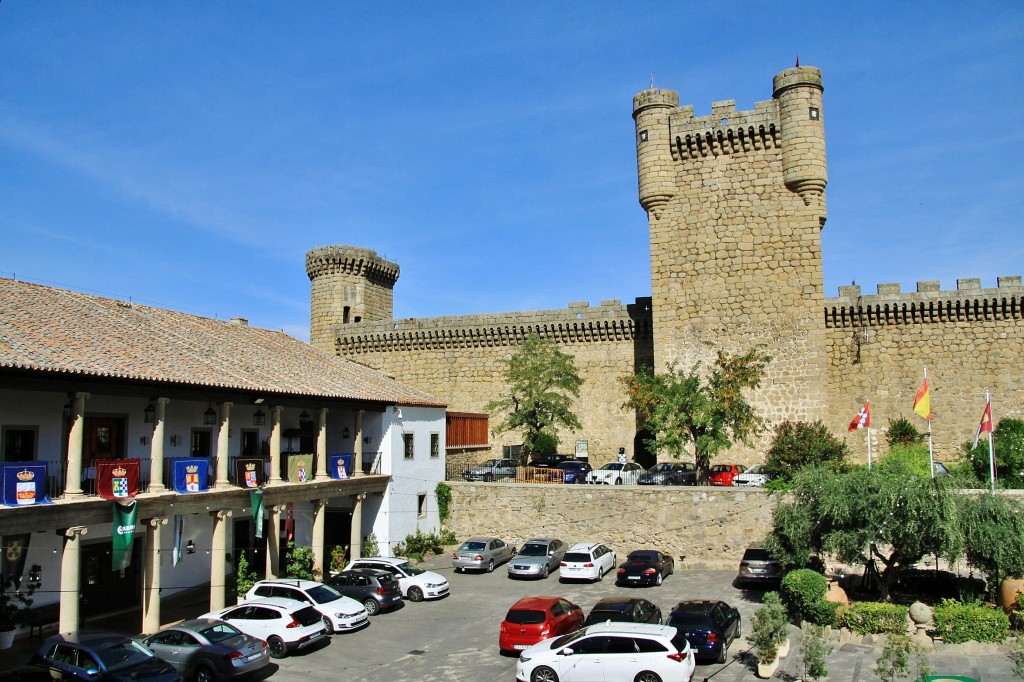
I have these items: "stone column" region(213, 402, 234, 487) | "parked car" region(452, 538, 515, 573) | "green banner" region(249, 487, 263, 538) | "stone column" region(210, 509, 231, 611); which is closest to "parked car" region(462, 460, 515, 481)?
"parked car" region(452, 538, 515, 573)

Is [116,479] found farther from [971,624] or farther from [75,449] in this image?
[971,624]

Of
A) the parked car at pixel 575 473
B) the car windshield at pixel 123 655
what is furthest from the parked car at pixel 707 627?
the parked car at pixel 575 473

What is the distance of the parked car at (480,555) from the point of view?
1200 inches

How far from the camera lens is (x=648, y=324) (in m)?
44.0

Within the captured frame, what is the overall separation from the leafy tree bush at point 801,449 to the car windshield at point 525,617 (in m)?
15.8

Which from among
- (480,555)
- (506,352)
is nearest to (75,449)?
(480,555)

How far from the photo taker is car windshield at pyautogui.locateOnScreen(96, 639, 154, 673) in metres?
16.4

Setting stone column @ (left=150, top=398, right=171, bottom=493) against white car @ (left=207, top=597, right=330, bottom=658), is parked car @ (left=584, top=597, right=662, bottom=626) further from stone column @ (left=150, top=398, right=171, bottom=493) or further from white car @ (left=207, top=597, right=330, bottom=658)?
stone column @ (left=150, top=398, right=171, bottom=493)

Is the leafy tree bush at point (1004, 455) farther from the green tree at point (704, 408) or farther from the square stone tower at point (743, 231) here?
the green tree at point (704, 408)

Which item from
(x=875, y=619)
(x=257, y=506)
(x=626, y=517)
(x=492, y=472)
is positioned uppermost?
(x=492, y=472)

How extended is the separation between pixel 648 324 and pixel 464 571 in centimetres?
1867

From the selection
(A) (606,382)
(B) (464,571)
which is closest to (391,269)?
(A) (606,382)

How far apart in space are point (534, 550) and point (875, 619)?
1283 cm

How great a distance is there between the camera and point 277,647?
2045cm
